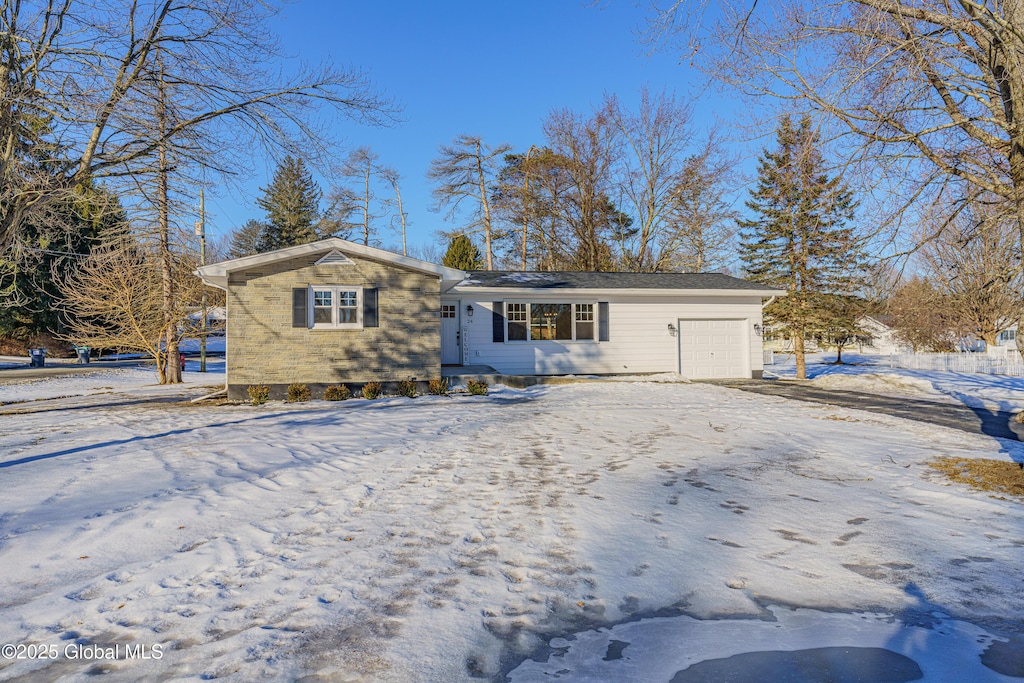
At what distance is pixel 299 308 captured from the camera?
42.1 ft

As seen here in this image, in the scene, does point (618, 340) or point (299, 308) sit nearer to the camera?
point (299, 308)

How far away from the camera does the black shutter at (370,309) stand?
13.2 m

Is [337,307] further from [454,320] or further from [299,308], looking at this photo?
[454,320]

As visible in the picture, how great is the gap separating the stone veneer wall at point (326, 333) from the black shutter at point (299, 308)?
10 cm

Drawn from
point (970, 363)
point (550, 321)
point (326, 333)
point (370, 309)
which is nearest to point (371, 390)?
point (326, 333)

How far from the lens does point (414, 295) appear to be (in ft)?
44.3

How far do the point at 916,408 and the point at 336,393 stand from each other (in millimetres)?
12492

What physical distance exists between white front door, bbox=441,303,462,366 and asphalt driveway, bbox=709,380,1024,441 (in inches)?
319

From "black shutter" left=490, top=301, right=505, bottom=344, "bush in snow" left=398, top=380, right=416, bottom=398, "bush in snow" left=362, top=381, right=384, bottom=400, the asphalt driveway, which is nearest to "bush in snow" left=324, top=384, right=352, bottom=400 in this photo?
"bush in snow" left=362, top=381, right=384, bottom=400

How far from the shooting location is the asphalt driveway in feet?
29.7

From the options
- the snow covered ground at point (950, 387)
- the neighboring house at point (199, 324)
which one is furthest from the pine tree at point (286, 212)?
the snow covered ground at point (950, 387)

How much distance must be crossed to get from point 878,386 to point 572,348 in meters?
8.90

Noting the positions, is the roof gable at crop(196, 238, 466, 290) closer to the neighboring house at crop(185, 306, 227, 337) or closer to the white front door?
the white front door

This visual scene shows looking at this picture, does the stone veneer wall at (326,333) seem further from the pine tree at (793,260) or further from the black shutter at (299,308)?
the pine tree at (793,260)
